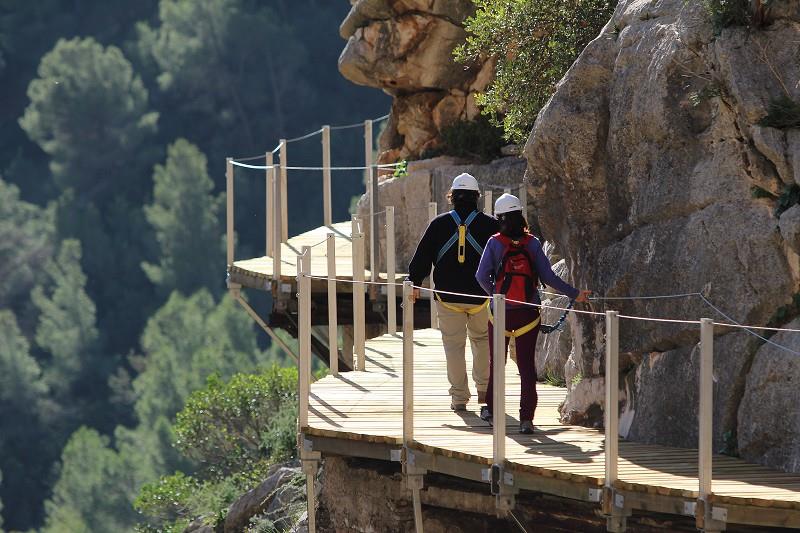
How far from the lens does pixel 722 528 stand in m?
9.06

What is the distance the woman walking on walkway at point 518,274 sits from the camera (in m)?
11.2

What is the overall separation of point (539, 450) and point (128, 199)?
251ft

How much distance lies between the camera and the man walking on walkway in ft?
39.1

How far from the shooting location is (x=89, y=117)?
83.9 meters

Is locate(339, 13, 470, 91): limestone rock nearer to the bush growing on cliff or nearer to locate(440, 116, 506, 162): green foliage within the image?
locate(440, 116, 506, 162): green foliage

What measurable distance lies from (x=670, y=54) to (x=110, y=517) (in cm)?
5109

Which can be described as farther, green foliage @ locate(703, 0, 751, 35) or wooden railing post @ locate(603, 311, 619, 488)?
green foliage @ locate(703, 0, 751, 35)

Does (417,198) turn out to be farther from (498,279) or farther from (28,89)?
(28,89)

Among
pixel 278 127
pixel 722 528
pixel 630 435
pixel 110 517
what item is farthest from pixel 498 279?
pixel 278 127

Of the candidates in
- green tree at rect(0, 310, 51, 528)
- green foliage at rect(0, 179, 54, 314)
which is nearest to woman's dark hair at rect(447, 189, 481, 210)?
green tree at rect(0, 310, 51, 528)

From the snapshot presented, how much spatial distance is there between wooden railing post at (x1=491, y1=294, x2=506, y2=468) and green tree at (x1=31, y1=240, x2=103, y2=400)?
65.2 metres

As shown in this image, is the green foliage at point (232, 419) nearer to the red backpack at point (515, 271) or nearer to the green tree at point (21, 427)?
the red backpack at point (515, 271)

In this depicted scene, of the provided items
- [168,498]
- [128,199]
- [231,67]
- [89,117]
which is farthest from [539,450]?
[231,67]

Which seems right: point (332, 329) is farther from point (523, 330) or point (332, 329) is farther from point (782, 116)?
point (782, 116)
